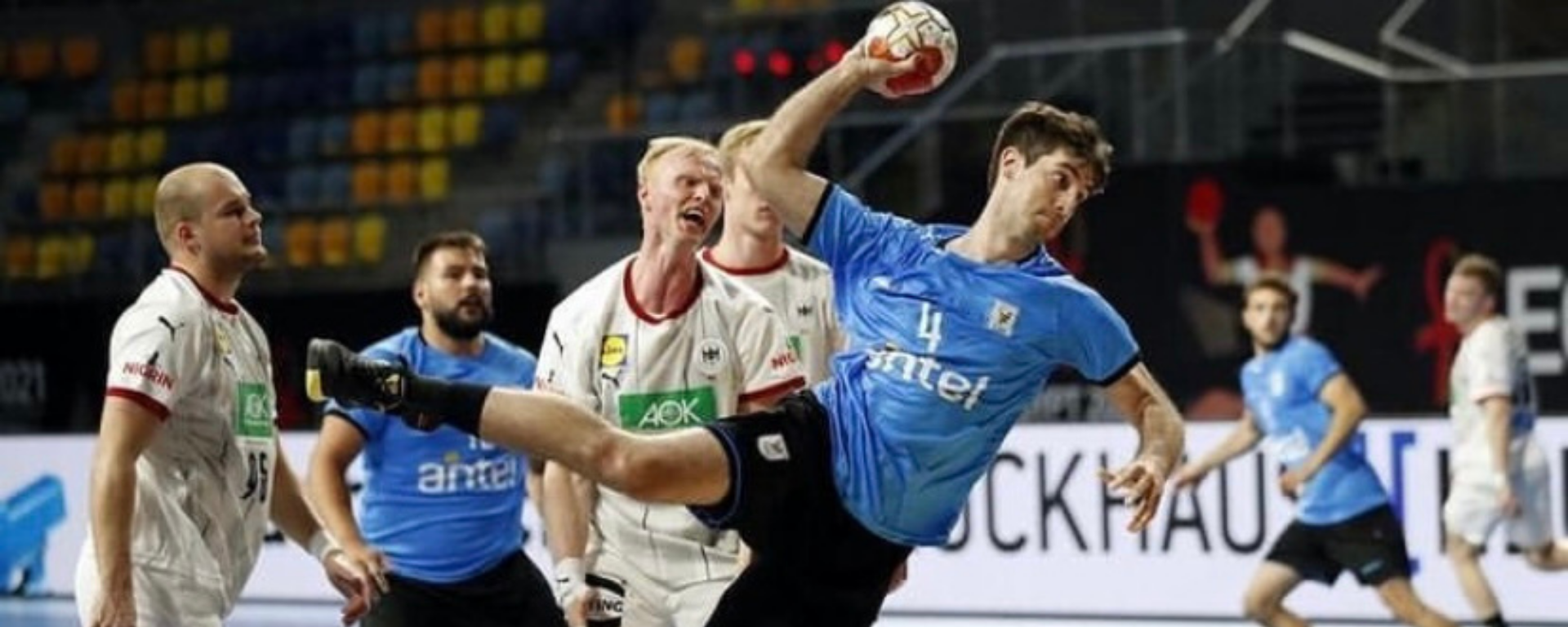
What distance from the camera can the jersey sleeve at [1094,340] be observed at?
7.10m

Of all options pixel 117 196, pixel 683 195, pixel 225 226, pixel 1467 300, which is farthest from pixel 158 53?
pixel 225 226

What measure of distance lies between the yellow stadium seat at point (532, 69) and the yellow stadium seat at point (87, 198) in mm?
3450

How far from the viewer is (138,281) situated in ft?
67.3

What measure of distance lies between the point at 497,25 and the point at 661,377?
1614cm

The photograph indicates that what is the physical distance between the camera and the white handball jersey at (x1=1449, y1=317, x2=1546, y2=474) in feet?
44.0

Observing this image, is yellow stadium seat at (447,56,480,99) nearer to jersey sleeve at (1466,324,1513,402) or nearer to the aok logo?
jersey sleeve at (1466,324,1513,402)

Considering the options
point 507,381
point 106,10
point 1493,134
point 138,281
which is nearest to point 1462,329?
point 1493,134

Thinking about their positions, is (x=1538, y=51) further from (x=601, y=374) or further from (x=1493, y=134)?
(x=601, y=374)

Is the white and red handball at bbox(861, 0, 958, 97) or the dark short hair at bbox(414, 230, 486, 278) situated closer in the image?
the white and red handball at bbox(861, 0, 958, 97)

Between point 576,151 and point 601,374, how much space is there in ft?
40.8

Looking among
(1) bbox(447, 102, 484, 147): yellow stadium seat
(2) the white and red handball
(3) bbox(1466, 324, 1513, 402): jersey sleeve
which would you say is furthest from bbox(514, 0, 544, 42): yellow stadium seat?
(2) the white and red handball

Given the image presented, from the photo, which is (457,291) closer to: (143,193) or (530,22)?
(143,193)

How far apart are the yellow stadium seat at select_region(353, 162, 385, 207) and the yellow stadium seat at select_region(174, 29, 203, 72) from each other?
2121 millimetres

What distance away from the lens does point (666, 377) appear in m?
8.27
